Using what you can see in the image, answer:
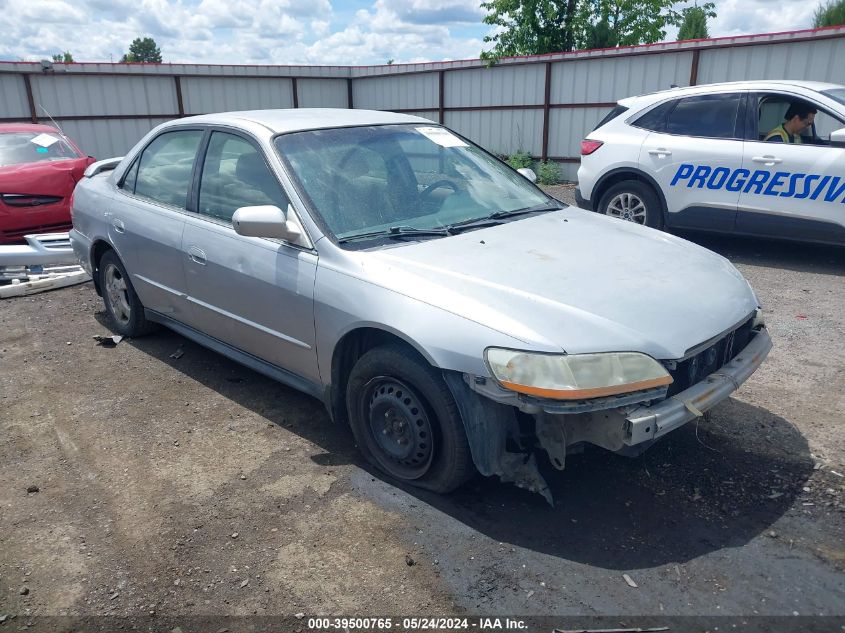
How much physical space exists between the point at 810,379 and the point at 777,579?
7.20 ft

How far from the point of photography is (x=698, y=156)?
24.2ft

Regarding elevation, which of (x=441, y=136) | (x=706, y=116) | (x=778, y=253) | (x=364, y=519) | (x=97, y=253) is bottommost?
(x=778, y=253)

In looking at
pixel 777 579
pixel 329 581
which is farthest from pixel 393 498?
pixel 777 579

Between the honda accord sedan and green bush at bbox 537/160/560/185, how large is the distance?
426 inches

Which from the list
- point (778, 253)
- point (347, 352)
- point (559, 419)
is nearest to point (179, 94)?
point (778, 253)

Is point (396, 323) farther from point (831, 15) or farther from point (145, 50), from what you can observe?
point (145, 50)

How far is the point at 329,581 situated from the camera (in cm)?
276

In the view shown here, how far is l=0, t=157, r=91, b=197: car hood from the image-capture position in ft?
25.0

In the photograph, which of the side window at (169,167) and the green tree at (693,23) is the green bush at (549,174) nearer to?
the side window at (169,167)

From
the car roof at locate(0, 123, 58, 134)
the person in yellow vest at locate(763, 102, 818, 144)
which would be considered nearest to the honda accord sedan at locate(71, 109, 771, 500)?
the person in yellow vest at locate(763, 102, 818, 144)

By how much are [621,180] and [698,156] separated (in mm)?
951

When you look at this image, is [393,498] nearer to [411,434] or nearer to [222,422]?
[411,434]

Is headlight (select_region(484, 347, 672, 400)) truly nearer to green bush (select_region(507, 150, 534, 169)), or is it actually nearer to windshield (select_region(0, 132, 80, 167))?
windshield (select_region(0, 132, 80, 167))

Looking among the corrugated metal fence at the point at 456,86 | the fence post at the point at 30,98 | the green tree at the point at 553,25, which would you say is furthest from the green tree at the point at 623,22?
the fence post at the point at 30,98
